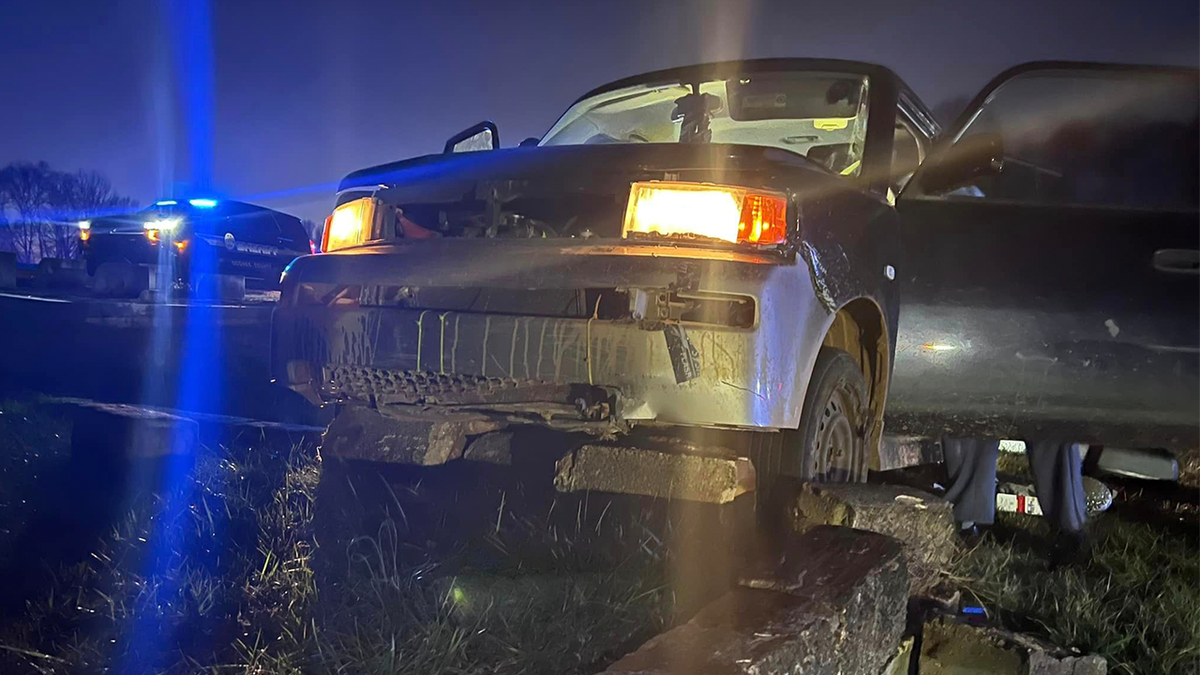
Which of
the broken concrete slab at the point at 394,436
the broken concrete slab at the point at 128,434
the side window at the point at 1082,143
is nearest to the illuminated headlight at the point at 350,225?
the broken concrete slab at the point at 394,436

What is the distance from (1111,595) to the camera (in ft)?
8.75

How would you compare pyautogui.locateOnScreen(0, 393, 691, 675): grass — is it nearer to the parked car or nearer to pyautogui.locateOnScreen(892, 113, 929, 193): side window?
pyautogui.locateOnScreen(892, 113, 929, 193): side window

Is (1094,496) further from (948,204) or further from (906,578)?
(906,578)

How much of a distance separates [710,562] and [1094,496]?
258 centimetres

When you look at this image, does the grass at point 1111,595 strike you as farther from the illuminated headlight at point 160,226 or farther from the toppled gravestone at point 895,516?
the illuminated headlight at point 160,226

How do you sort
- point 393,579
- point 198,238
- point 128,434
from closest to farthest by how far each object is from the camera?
point 393,579
point 128,434
point 198,238

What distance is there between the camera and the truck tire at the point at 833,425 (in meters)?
2.33

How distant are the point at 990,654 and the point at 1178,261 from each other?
1578 millimetres

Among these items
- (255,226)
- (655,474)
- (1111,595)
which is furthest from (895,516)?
(255,226)

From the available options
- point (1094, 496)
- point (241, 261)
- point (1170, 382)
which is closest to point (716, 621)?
point (1170, 382)

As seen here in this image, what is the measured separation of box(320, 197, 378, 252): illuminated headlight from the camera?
100 inches

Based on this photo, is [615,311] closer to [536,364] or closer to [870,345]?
[536,364]

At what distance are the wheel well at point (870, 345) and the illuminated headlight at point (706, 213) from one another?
589mm

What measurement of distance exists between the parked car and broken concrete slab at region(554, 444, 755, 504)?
748 cm
